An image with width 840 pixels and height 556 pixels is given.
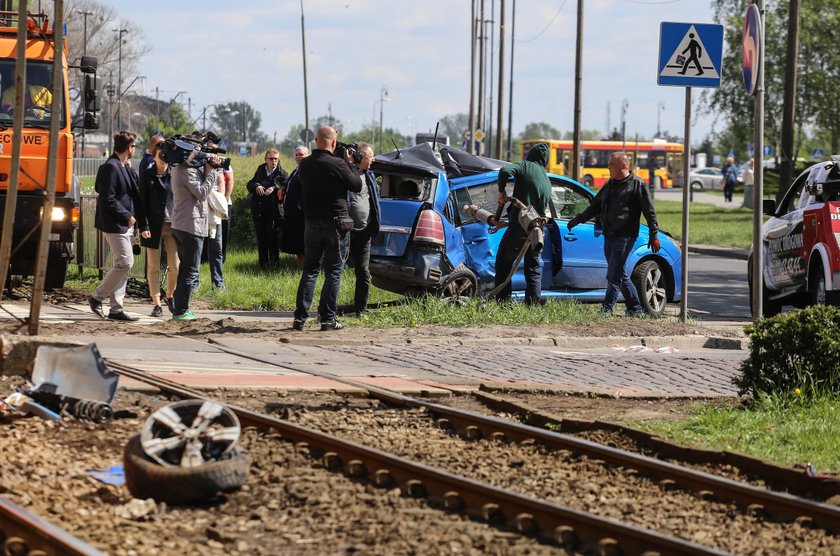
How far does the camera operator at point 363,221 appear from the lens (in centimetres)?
1404

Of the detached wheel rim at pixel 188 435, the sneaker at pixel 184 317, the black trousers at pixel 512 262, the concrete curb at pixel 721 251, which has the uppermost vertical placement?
the black trousers at pixel 512 262

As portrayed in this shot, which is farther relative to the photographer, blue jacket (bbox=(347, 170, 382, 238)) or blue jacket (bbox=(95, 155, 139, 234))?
blue jacket (bbox=(347, 170, 382, 238))

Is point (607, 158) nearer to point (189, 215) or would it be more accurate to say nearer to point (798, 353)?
point (189, 215)

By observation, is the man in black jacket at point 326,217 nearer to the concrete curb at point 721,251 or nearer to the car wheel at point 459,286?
the car wheel at point 459,286

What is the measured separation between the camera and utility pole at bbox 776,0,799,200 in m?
31.2

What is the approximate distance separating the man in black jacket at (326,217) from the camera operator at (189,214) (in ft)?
4.25

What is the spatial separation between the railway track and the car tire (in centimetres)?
76

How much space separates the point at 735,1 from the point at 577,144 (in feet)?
109

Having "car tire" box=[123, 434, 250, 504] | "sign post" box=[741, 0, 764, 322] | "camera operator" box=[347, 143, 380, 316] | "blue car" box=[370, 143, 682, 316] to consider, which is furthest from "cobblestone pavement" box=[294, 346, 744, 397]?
"car tire" box=[123, 434, 250, 504]

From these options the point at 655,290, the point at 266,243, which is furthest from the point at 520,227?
the point at 266,243

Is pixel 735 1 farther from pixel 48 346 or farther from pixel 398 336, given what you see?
pixel 48 346

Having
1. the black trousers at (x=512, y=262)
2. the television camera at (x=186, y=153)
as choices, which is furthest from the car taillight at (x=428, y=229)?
the television camera at (x=186, y=153)

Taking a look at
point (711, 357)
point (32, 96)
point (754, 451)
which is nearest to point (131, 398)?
point (754, 451)

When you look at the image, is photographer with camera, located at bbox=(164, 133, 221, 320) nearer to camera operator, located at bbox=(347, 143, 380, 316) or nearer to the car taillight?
camera operator, located at bbox=(347, 143, 380, 316)
